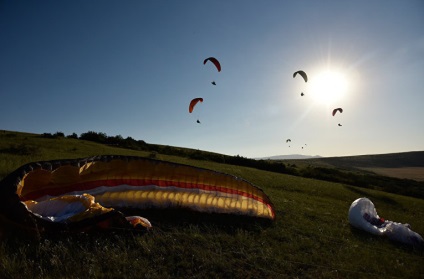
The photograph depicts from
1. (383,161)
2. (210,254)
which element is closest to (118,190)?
(210,254)

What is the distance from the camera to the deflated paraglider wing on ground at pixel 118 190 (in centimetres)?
769

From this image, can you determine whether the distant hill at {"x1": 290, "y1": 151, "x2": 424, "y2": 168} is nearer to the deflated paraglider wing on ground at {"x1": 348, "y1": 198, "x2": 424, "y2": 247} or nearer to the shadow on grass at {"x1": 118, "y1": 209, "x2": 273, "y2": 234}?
the deflated paraglider wing on ground at {"x1": 348, "y1": 198, "x2": 424, "y2": 247}

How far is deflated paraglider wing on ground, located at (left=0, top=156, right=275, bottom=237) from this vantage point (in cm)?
769

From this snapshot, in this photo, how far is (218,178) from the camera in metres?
11.4

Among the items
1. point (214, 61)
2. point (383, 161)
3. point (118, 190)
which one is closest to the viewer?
point (118, 190)

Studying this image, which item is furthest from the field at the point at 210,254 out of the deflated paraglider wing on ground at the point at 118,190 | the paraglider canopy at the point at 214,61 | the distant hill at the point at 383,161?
the distant hill at the point at 383,161

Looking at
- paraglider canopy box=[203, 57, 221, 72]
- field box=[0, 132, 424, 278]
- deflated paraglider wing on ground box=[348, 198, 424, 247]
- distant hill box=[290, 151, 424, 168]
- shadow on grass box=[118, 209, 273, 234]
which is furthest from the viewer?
distant hill box=[290, 151, 424, 168]

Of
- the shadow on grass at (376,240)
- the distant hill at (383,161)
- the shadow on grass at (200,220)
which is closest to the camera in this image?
the shadow on grass at (200,220)

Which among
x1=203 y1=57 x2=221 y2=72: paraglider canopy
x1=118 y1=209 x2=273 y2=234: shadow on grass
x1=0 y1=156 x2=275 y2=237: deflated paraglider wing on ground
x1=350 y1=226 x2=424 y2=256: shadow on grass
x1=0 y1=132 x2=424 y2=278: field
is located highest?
x1=203 y1=57 x2=221 y2=72: paraglider canopy

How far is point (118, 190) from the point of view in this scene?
1042 centimetres

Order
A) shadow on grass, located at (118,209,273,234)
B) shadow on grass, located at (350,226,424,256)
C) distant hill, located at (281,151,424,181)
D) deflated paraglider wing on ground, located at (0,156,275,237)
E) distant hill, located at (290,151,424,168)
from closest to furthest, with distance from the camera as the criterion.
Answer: deflated paraglider wing on ground, located at (0,156,275,237) → shadow on grass, located at (118,209,273,234) → shadow on grass, located at (350,226,424,256) → distant hill, located at (281,151,424,181) → distant hill, located at (290,151,424,168)

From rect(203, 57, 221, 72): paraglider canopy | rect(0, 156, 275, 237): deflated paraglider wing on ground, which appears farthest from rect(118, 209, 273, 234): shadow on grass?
rect(203, 57, 221, 72): paraglider canopy

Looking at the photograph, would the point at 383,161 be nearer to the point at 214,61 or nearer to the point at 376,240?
the point at 214,61

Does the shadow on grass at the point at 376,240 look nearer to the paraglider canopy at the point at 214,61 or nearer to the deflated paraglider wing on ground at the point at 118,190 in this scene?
the deflated paraglider wing on ground at the point at 118,190
